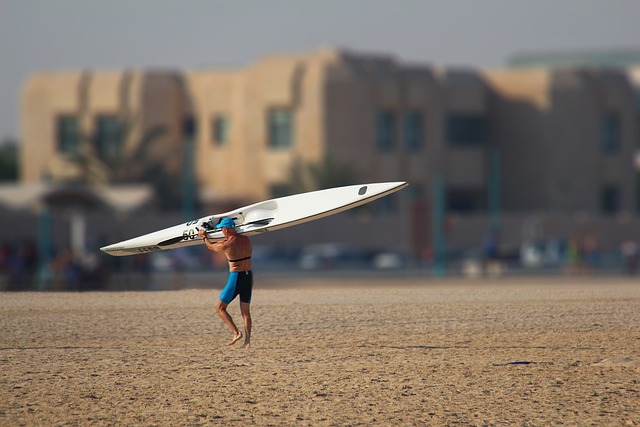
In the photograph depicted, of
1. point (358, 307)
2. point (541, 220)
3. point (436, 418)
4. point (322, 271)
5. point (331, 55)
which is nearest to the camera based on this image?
point (436, 418)

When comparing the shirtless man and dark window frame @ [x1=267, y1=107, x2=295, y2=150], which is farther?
dark window frame @ [x1=267, y1=107, x2=295, y2=150]

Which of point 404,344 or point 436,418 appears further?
point 404,344

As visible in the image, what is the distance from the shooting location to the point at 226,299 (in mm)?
13945

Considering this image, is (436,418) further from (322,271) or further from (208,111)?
(208,111)

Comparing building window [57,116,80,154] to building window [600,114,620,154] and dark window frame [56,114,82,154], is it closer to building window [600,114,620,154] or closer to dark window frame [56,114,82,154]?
dark window frame [56,114,82,154]

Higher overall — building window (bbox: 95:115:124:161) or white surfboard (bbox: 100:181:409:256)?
building window (bbox: 95:115:124:161)

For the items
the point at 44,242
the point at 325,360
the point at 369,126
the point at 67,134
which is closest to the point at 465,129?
the point at 369,126

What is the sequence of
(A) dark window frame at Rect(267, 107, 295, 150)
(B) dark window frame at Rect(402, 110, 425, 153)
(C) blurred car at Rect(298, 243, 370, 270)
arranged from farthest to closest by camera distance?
(B) dark window frame at Rect(402, 110, 425, 153)
(A) dark window frame at Rect(267, 107, 295, 150)
(C) blurred car at Rect(298, 243, 370, 270)

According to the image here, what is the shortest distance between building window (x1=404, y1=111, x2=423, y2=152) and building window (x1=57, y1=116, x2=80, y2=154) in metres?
18.5

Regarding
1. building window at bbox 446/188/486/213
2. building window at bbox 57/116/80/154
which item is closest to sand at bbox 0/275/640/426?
building window at bbox 57/116/80/154

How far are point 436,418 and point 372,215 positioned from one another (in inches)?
1839

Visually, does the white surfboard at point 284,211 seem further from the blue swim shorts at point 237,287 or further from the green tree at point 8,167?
the green tree at point 8,167

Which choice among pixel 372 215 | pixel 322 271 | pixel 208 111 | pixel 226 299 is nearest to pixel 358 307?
pixel 226 299

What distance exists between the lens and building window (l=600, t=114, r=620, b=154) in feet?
220
